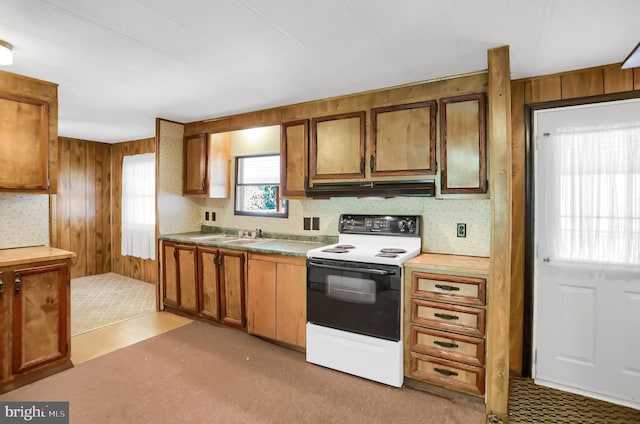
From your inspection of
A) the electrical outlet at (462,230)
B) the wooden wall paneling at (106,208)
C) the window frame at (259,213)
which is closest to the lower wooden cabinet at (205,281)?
the window frame at (259,213)

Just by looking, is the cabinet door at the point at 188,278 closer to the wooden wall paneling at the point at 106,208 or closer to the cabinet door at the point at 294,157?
the cabinet door at the point at 294,157

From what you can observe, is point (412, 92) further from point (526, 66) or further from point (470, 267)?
point (470, 267)

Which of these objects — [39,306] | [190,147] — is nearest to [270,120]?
[190,147]

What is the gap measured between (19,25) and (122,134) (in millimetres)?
3504

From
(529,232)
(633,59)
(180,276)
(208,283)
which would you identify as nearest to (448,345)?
(529,232)

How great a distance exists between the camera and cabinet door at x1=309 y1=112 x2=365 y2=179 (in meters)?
2.99

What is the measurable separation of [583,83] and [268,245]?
114 inches

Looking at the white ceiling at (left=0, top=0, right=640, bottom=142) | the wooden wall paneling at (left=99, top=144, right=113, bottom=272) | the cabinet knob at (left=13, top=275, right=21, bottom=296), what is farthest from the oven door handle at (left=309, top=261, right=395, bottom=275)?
the wooden wall paneling at (left=99, top=144, right=113, bottom=272)

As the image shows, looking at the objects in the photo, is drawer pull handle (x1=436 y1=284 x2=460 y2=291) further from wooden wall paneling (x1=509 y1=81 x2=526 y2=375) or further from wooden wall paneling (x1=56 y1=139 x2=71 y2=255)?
wooden wall paneling (x1=56 y1=139 x2=71 y2=255)

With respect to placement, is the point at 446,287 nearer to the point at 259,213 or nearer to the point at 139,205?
the point at 259,213

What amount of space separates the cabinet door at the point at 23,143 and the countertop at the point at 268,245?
1.38 meters

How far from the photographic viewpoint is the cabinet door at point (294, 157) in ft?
10.8

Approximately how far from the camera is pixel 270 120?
11.7 ft

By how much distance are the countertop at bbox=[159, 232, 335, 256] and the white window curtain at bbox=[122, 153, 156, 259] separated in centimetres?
152
